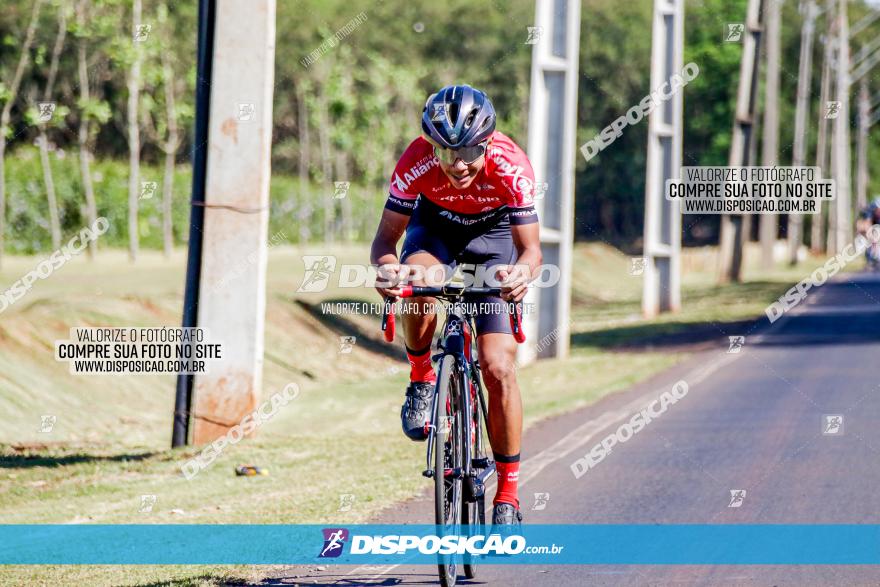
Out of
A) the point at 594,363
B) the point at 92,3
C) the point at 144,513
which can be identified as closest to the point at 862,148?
the point at 92,3

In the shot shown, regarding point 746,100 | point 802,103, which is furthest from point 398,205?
point 802,103

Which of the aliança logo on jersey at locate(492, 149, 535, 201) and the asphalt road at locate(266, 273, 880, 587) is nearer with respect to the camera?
the aliança logo on jersey at locate(492, 149, 535, 201)

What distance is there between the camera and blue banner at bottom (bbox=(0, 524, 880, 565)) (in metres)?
7.09

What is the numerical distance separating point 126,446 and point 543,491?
15.1ft

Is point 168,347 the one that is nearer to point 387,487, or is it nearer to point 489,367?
point 387,487

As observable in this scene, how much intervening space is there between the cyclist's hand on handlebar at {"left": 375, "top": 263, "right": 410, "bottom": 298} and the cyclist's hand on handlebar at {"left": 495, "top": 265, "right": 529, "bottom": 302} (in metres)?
0.45

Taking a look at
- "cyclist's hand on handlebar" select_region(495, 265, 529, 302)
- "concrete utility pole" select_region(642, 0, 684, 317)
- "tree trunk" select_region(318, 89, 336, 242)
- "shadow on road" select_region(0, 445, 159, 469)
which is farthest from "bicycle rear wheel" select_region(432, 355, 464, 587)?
"tree trunk" select_region(318, 89, 336, 242)

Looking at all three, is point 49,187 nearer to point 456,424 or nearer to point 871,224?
point 871,224

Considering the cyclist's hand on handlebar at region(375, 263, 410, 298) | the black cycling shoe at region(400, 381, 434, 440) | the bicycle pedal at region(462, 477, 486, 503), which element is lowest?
the bicycle pedal at region(462, 477, 486, 503)

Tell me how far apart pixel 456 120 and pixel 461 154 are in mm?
190

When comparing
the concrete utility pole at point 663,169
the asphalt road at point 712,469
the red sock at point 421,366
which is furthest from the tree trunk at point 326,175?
the red sock at point 421,366

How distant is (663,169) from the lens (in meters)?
→ 27.8

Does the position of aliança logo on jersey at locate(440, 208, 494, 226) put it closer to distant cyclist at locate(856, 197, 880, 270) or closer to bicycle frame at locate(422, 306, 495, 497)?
bicycle frame at locate(422, 306, 495, 497)

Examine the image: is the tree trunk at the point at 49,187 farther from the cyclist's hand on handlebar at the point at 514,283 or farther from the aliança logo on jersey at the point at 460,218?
the cyclist's hand on handlebar at the point at 514,283
